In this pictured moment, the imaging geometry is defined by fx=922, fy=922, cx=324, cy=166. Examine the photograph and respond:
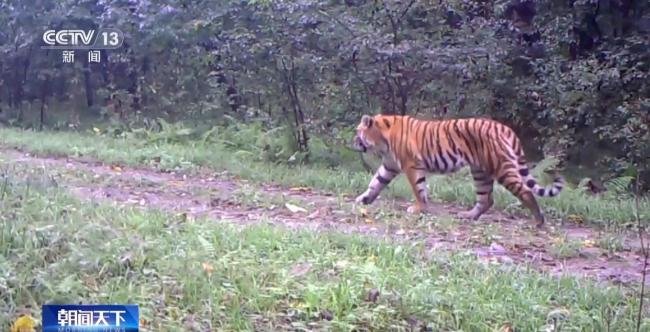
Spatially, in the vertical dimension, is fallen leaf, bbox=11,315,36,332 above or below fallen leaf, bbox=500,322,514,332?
above

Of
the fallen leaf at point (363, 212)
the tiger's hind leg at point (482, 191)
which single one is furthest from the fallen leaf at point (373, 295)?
the tiger's hind leg at point (482, 191)

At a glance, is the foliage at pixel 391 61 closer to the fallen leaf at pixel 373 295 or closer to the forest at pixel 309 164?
the forest at pixel 309 164

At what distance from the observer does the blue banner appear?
291 cm

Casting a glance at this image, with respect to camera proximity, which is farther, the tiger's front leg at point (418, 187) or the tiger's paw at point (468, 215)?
the tiger's front leg at point (418, 187)

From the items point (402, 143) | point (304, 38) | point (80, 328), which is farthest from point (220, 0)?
point (80, 328)

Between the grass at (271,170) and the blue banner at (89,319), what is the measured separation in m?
5.08

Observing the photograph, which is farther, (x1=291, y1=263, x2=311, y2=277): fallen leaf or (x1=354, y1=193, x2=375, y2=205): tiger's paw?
(x1=354, y1=193, x2=375, y2=205): tiger's paw

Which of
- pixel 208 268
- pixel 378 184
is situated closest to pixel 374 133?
pixel 378 184

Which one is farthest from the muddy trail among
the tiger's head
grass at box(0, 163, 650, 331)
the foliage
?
the foliage

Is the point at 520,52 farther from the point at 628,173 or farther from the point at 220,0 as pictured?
the point at 220,0

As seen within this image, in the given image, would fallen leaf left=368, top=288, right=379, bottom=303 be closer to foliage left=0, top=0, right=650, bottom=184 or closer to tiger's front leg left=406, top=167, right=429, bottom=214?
tiger's front leg left=406, top=167, right=429, bottom=214

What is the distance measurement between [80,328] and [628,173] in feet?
27.0

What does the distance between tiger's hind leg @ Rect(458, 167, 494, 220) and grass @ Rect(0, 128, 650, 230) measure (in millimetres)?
286

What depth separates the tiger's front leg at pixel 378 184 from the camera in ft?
26.2
